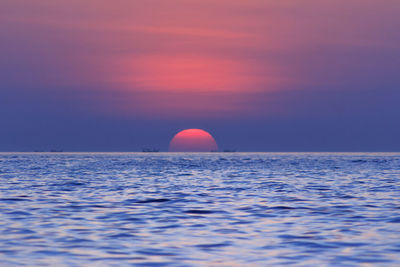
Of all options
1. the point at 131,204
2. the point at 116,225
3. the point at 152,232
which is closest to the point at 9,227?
the point at 116,225

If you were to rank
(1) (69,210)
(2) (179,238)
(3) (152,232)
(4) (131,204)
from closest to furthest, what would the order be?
(2) (179,238) → (3) (152,232) → (1) (69,210) → (4) (131,204)

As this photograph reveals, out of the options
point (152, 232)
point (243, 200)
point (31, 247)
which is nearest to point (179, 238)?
point (152, 232)

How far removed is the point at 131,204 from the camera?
79.7 feet

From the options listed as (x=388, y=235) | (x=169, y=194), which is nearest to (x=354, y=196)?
(x=169, y=194)

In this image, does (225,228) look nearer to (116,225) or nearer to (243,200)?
(116,225)

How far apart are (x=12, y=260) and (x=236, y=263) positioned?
468cm

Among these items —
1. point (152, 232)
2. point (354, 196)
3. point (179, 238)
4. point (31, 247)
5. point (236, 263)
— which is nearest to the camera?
point (236, 263)

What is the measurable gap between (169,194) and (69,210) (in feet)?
29.2

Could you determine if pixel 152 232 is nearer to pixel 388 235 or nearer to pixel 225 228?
pixel 225 228

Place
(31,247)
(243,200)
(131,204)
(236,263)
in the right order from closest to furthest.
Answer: (236,263) < (31,247) < (131,204) < (243,200)

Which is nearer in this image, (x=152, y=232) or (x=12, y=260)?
(x=12, y=260)

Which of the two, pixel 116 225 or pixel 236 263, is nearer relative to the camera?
pixel 236 263

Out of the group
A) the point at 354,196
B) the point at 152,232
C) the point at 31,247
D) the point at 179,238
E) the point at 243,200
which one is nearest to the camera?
the point at 31,247

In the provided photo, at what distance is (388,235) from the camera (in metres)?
15.8
